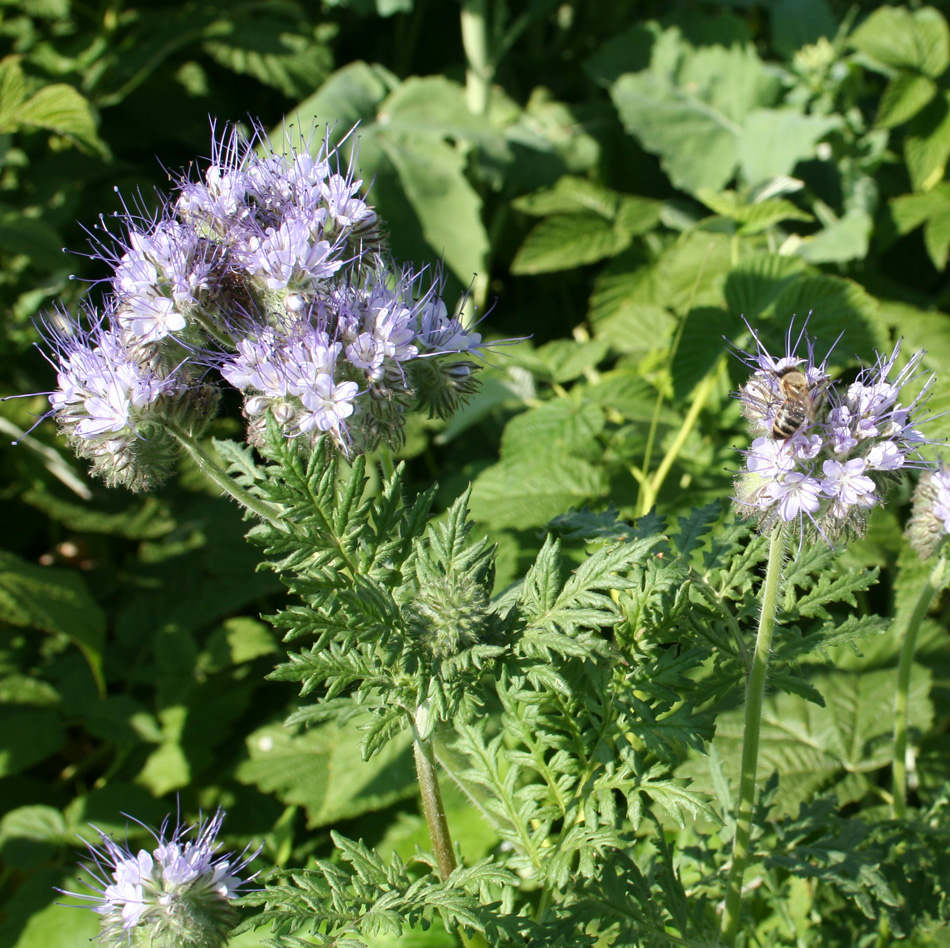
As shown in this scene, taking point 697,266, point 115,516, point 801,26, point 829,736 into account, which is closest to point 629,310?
point 697,266

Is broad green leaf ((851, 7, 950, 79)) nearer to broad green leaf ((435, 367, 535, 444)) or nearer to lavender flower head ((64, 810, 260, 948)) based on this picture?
broad green leaf ((435, 367, 535, 444))

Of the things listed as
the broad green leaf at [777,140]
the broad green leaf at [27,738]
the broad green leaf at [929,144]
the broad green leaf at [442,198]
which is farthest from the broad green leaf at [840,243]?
the broad green leaf at [27,738]

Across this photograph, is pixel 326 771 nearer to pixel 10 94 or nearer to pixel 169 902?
pixel 169 902

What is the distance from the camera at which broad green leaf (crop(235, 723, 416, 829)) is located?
98.3 inches

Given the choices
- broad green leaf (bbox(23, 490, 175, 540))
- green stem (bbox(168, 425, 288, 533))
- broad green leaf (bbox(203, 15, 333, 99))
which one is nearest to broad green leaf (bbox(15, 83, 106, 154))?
broad green leaf (bbox(203, 15, 333, 99))

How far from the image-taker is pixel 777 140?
3404mm

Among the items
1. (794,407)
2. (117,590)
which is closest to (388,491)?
(794,407)

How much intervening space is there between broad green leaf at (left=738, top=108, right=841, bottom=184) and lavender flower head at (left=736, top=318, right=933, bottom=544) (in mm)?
2266

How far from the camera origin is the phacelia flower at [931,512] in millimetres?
1720

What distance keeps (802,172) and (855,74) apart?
1.32 feet

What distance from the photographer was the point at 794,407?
1269mm

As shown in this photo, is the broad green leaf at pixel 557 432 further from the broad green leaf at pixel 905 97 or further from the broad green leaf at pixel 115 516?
the broad green leaf at pixel 905 97

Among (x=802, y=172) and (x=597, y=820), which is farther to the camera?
(x=802, y=172)

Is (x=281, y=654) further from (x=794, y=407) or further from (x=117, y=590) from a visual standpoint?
(x=794, y=407)
